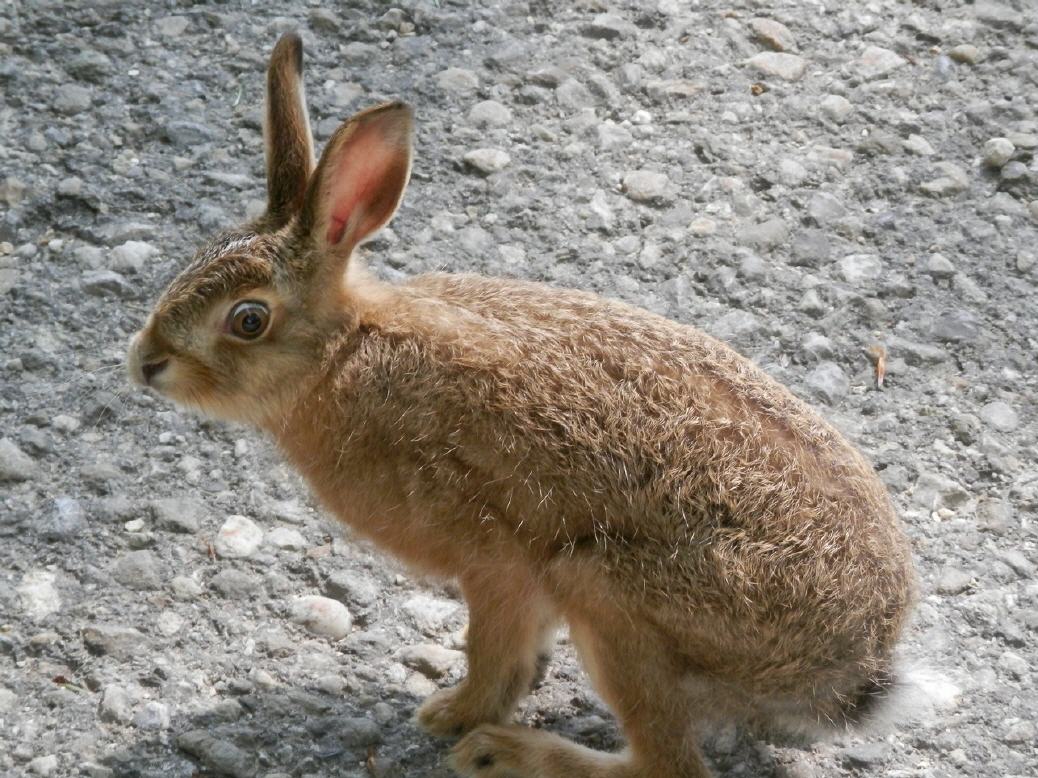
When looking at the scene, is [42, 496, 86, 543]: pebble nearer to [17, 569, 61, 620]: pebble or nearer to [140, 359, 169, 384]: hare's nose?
[17, 569, 61, 620]: pebble

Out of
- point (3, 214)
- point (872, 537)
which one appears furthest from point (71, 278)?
point (872, 537)

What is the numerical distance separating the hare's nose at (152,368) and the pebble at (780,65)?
3429 millimetres

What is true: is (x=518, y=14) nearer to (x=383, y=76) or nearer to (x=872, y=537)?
(x=383, y=76)

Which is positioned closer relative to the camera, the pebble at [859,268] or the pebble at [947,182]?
the pebble at [859,268]

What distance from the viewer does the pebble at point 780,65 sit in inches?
250

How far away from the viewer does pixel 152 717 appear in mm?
3910

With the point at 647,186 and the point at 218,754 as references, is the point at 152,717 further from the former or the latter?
the point at 647,186

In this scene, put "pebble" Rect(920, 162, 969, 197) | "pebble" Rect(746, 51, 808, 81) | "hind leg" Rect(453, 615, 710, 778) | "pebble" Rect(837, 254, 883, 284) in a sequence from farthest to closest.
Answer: "pebble" Rect(746, 51, 808, 81) → "pebble" Rect(920, 162, 969, 197) → "pebble" Rect(837, 254, 883, 284) → "hind leg" Rect(453, 615, 710, 778)

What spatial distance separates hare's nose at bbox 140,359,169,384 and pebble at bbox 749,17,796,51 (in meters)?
3.60

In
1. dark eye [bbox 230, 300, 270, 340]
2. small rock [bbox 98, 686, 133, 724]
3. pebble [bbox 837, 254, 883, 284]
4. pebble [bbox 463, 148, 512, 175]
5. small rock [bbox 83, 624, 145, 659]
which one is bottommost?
small rock [bbox 98, 686, 133, 724]

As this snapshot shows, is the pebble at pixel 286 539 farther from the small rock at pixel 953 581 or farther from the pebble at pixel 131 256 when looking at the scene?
the small rock at pixel 953 581

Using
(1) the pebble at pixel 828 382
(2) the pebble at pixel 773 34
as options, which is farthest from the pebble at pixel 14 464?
(2) the pebble at pixel 773 34

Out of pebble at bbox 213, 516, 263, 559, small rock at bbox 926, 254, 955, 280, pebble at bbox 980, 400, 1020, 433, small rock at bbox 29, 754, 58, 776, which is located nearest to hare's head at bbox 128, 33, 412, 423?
pebble at bbox 213, 516, 263, 559

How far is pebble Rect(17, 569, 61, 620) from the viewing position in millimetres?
4148
